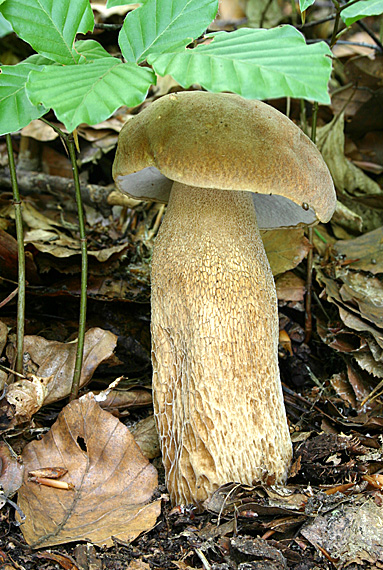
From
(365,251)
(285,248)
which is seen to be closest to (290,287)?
(285,248)

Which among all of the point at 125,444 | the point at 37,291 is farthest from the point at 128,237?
the point at 125,444

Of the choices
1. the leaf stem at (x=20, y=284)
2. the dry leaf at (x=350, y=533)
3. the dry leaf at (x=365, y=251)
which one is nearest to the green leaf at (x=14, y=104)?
the leaf stem at (x=20, y=284)

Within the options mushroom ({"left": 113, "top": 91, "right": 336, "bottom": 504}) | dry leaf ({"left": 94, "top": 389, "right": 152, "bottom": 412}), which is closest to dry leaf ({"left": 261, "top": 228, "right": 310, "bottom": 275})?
mushroom ({"left": 113, "top": 91, "right": 336, "bottom": 504})

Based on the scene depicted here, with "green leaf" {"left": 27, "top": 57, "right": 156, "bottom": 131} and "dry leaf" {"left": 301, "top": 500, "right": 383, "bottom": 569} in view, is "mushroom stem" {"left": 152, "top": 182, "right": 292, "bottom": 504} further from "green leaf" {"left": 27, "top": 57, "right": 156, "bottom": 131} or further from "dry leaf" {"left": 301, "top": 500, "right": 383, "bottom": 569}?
"green leaf" {"left": 27, "top": 57, "right": 156, "bottom": 131}

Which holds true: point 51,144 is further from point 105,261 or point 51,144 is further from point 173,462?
point 173,462

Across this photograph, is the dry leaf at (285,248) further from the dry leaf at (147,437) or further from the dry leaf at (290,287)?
the dry leaf at (147,437)

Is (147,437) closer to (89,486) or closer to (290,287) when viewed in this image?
(89,486)
